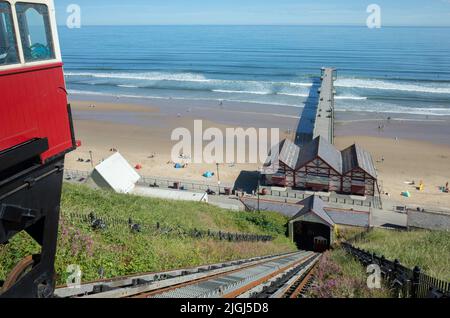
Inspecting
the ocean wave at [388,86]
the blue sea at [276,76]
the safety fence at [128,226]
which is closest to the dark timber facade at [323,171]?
the safety fence at [128,226]

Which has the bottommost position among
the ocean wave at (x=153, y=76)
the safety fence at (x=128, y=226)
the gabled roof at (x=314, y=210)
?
the gabled roof at (x=314, y=210)

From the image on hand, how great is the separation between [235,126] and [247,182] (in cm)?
1709

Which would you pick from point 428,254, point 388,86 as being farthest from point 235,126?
point 388,86

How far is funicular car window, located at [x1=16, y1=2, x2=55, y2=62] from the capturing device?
456cm

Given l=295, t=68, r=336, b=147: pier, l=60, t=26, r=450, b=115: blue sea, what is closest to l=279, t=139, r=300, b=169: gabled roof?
l=295, t=68, r=336, b=147: pier

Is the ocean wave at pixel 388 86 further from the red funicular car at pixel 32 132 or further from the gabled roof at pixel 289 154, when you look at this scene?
the red funicular car at pixel 32 132

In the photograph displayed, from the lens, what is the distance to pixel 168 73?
94.4 m

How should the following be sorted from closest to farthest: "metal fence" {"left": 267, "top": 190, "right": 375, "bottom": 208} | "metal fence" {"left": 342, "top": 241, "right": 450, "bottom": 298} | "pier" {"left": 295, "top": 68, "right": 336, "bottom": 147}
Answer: "metal fence" {"left": 342, "top": 241, "right": 450, "bottom": 298} → "metal fence" {"left": 267, "top": 190, "right": 375, "bottom": 208} → "pier" {"left": 295, "top": 68, "right": 336, "bottom": 147}

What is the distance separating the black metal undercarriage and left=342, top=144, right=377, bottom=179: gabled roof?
25.9m

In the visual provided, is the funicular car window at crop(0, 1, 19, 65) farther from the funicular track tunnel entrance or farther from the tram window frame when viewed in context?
the funicular track tunnel entrance

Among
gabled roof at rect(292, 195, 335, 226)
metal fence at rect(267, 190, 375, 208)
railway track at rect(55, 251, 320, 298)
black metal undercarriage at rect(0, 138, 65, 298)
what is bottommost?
metal fence at rect(267, 190, 375, 208)

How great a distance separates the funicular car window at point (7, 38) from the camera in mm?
4289

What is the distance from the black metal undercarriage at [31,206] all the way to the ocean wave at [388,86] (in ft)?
242
